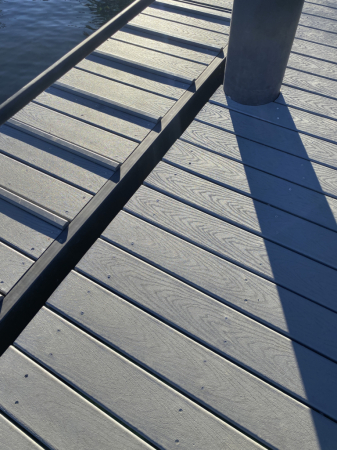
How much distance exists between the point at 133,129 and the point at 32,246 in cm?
114

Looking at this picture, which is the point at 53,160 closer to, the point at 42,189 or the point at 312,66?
the point at 42,189

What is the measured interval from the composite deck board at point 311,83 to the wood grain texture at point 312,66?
6 cm

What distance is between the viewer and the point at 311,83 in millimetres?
2799

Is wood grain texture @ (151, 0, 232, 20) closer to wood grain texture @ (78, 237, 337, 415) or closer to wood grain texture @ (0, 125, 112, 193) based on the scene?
wood grain texture @ (0, 125, 112, 193)

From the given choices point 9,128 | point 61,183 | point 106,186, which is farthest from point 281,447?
point 9,128

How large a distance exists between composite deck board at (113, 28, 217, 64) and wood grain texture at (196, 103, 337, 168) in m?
0.80

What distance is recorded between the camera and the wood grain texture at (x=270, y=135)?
90.6 inches

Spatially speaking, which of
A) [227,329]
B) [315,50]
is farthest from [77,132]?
[315,50]

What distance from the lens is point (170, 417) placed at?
139cm

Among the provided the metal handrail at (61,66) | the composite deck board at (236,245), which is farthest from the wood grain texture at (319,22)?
the composite deck board at (236,245)

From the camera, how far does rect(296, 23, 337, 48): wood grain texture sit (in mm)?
3240

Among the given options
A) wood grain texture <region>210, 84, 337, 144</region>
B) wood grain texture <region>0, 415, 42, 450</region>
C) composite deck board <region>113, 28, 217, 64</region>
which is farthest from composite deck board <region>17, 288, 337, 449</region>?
composite deck board <region>113, 28, 217, 64</region>

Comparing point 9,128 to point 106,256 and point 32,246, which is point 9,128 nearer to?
point 32,246

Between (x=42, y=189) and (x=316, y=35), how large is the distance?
9.67 feet
